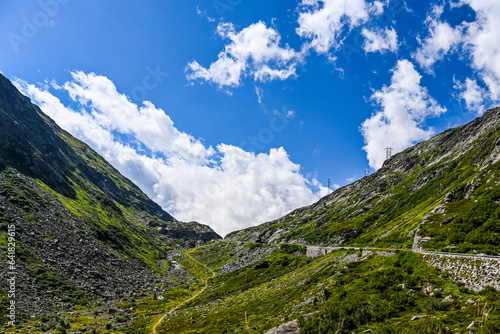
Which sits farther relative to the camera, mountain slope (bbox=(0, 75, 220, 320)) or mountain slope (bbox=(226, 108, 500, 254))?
mountain slope (bbox=(0, 75, 220, 320))

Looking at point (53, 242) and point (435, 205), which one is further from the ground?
point (53, 242)

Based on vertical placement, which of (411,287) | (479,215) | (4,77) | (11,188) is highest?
(4,77)

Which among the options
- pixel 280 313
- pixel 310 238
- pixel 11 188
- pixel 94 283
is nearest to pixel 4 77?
pixel 11 188

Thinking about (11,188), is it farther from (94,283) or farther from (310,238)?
(310,238)

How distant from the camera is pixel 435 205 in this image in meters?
79.4

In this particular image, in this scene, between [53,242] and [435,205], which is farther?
[53,242]

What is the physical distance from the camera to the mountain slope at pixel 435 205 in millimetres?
44875

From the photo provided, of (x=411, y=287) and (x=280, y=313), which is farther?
(x=280, y=313)

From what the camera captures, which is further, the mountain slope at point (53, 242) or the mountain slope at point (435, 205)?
the mountain slope at point (53, 242)

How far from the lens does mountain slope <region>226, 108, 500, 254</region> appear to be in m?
44.9

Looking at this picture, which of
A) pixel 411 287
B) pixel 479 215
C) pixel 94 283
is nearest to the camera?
pixel 411 287

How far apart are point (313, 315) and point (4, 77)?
266 m

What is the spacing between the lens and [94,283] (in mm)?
85062

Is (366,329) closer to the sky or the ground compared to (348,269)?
closer to the ground
